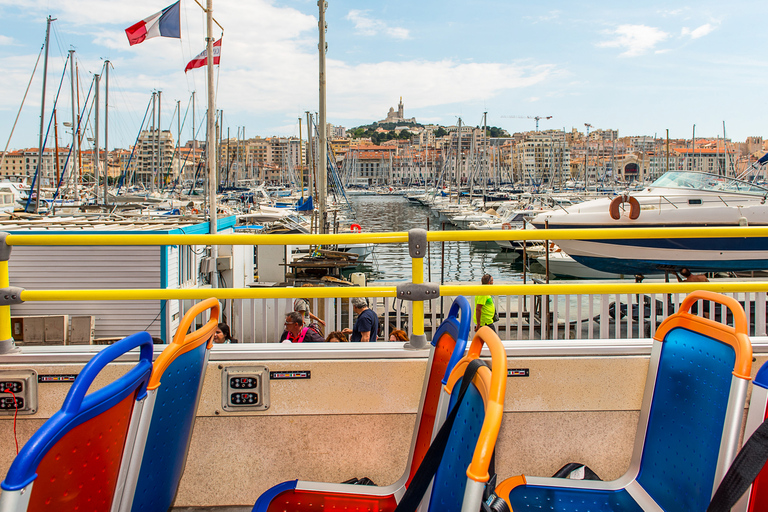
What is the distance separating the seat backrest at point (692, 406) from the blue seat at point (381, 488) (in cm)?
105

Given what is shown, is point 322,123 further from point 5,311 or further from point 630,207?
point 5,311

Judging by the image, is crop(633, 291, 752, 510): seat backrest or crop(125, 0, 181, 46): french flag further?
crop(125, 0, 181, 46): french flag

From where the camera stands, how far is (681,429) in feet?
8.13

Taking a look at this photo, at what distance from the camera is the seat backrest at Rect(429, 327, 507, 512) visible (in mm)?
1608

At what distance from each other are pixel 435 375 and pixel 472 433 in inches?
31.6

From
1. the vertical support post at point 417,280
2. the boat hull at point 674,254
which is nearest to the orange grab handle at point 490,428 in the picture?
the vertical support post at point 417,280

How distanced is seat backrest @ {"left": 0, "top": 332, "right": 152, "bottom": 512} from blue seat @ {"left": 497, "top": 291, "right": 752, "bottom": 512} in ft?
5.62

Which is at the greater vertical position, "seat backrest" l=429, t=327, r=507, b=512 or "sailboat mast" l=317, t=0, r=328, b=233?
"sailboat mast" l=317, t=0, r=328, b=233

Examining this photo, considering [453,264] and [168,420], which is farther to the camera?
[453,264]

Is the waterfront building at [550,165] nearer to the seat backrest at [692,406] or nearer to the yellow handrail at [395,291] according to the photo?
the yellow handrail at [395,291]

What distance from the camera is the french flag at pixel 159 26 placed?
14.8 metres

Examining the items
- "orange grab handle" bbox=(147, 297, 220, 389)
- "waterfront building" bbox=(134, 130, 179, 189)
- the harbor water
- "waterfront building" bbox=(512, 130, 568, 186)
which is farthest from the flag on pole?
"waterfront building" bbox=(512, 130, 568, 186)

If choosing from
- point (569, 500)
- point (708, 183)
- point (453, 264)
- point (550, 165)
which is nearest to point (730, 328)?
point (569, 500)

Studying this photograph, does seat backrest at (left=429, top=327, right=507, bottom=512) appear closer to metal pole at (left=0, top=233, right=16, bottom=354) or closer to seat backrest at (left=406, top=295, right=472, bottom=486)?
seat backrest at (left=406, top=295, right=472, bottom=486)
